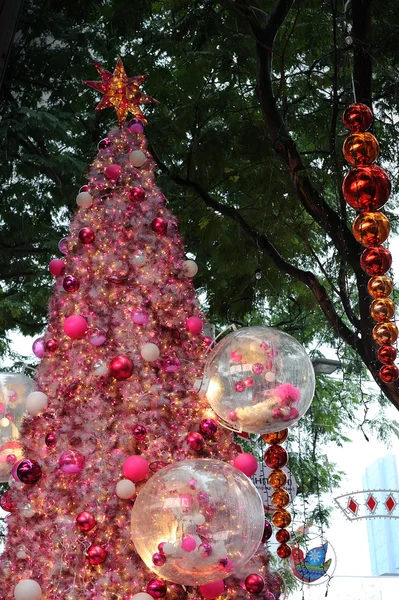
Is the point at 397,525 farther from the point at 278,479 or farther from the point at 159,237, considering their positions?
the point at 159,237

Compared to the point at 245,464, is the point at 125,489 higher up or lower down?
lower down

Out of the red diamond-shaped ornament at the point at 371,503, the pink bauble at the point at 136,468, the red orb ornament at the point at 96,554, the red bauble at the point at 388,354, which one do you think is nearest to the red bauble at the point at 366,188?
the red bauble at the point at 388,354

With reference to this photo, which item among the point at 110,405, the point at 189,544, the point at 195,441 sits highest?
the point at 110,405

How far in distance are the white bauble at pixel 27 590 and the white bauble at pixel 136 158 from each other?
2.02 meters

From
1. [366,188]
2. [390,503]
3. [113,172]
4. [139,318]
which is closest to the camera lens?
[366,188]

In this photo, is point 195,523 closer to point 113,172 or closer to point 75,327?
point 75,327

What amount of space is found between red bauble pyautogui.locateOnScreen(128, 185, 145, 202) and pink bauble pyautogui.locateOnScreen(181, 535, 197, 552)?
171cm

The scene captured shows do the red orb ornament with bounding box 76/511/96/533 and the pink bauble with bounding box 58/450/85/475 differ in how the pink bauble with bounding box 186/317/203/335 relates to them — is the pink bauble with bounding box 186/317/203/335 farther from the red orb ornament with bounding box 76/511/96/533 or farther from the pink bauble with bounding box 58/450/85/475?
the red orb ornament with bounding box 76/511/96/533

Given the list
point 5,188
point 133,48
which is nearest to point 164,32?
point 133,48

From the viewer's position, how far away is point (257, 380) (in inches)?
127

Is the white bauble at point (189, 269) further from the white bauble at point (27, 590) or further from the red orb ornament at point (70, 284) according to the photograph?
the white bauble at point (27, 590)

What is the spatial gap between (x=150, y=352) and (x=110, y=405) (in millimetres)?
289

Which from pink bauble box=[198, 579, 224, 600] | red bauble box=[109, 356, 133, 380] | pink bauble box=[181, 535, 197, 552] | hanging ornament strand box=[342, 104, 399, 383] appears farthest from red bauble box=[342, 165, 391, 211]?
pink bauble box=[198, 579, 224, 600]

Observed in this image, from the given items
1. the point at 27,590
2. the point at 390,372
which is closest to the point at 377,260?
the point at 390,372
